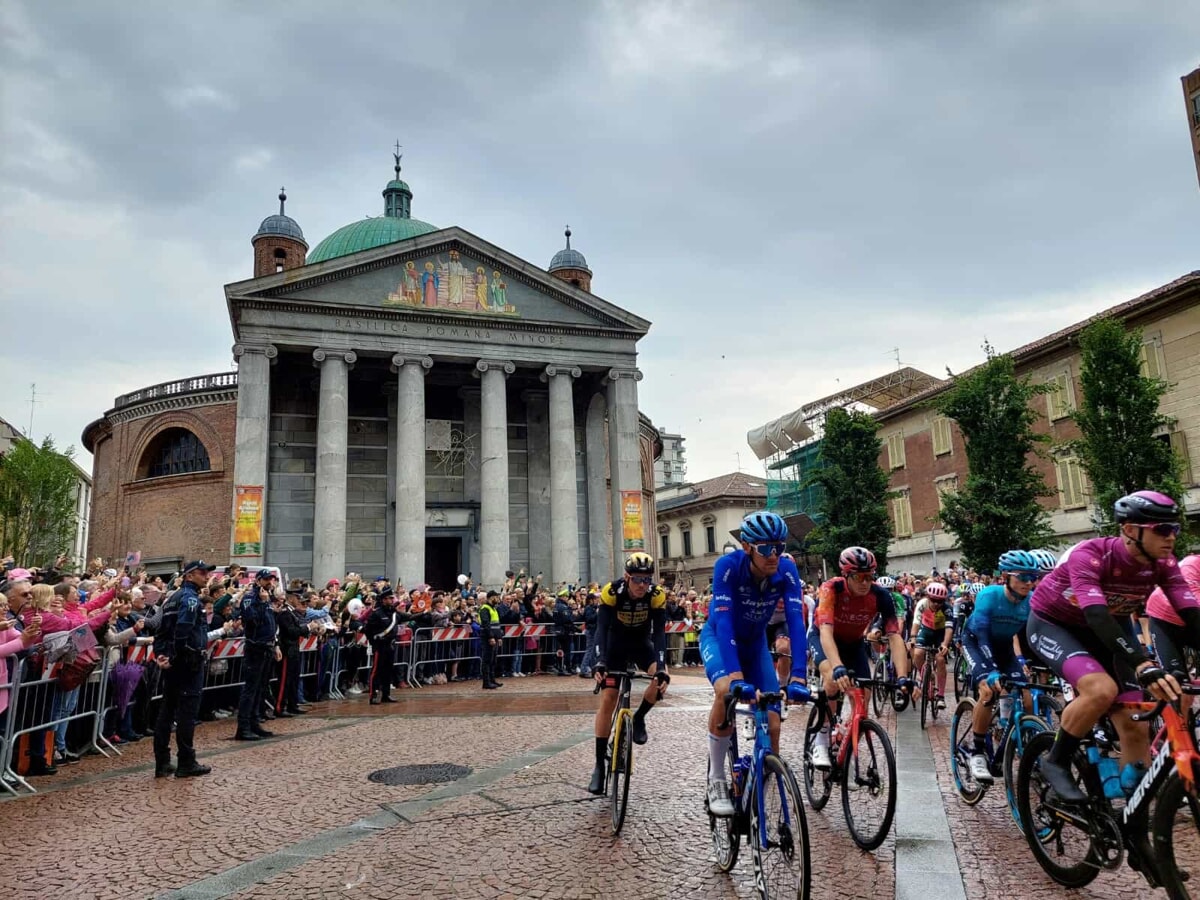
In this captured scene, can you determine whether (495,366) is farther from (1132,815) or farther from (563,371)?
(1132,815)

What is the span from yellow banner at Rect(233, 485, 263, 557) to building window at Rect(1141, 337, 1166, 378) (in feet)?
103

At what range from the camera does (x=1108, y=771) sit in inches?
183

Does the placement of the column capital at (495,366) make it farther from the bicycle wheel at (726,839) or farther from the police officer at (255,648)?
the bicycle wheel at (726,839)

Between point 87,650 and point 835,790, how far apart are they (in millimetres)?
7709

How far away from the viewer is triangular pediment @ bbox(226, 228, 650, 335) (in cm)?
3116

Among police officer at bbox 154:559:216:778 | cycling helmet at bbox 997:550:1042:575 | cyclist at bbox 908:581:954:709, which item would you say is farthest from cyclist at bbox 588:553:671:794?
cyclist at bbox 908:581:954:709

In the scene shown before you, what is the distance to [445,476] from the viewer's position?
35.4 metres

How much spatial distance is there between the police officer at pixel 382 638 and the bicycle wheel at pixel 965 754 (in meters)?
10.00

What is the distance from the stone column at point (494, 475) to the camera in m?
31.0

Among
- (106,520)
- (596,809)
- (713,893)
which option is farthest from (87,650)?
(106,520)

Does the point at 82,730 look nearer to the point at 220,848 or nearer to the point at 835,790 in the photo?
the point at 220,848

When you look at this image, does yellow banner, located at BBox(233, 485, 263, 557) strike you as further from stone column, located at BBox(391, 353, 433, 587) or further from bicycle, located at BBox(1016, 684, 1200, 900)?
bicycle, located at BBox(1016, 684, 1200, 900)

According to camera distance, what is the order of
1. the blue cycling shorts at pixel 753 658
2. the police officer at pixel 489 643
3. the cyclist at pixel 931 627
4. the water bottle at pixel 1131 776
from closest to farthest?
the water bottle at pixel 1131 776, the blue cycling shorts at pixel 753 658, the cyclist at pixel 931 627, the police officer at pixel 489 643

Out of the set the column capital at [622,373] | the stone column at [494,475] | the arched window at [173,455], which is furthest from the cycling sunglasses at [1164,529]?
the arched window at [173,455]
